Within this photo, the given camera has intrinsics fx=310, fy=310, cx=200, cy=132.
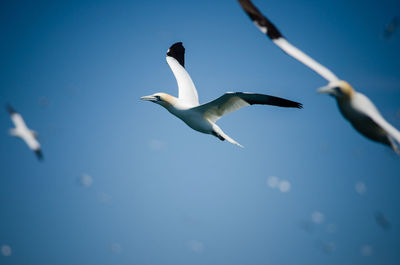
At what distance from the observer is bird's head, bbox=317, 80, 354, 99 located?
441 centimetres

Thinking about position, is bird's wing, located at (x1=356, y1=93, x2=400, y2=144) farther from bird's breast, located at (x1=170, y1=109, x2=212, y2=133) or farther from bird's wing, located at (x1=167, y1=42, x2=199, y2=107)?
bird's wing, located at (x1=167, y1=42, x2=199, y2=107)

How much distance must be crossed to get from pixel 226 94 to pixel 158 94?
239 cm

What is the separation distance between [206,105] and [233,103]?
664 mm

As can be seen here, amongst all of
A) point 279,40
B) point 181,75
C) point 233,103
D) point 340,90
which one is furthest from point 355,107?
point 181,75

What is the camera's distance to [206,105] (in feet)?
24.9

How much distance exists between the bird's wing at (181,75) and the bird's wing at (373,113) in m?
5.27

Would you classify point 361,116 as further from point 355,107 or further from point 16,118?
point 16,118

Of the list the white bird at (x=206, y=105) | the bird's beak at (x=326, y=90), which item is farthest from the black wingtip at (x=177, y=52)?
the bird's beak at (x=326, y=90)

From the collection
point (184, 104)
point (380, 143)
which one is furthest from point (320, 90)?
point (184, 104)

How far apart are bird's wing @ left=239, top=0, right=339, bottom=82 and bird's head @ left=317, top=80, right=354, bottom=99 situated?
294mm

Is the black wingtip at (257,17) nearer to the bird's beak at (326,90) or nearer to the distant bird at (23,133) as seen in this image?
the bird's beak at (326,90)

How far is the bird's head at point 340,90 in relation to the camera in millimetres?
4414

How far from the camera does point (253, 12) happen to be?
228 inches

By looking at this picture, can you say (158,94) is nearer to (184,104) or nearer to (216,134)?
(184,104)
